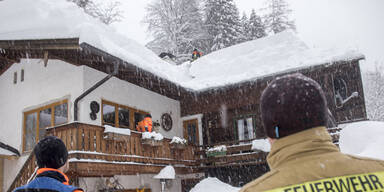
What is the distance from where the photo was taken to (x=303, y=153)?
1404 millimetres

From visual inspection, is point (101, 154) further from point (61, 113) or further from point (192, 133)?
point (192, 133)

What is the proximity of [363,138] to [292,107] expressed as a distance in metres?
4.14

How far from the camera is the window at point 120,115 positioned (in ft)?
37.3

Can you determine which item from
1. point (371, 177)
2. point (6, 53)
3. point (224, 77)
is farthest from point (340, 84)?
point (371, 177)

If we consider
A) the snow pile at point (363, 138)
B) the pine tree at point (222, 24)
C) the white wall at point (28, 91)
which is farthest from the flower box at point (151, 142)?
the pine tree at point (222, 24)

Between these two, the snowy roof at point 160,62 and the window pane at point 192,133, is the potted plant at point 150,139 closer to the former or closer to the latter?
the snowy roof at point 160,62

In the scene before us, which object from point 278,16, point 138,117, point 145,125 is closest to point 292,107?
point 145,125

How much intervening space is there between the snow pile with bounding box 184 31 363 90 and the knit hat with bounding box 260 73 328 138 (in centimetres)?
1177

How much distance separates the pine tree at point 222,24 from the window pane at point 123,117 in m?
20.3

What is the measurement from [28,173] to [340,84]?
10946 mm

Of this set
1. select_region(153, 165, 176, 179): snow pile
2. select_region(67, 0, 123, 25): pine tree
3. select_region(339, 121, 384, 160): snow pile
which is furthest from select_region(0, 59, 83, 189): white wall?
select_region(67, 0, 123, 25): pine tree

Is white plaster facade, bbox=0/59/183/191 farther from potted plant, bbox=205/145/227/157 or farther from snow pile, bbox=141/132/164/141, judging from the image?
potted plant, bbox=205/145/227/157

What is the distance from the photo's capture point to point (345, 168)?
4.48 ft

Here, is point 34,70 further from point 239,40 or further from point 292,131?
point 239,40
